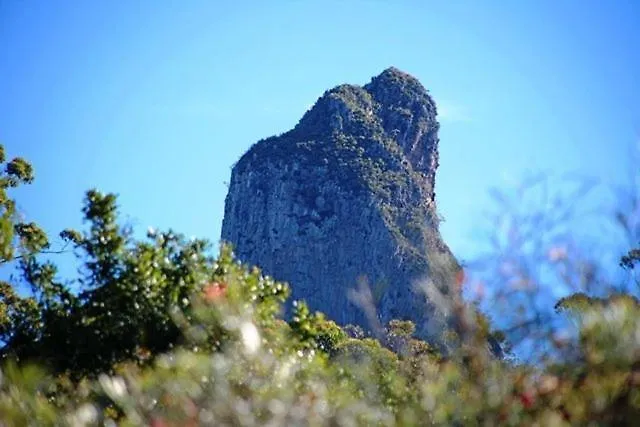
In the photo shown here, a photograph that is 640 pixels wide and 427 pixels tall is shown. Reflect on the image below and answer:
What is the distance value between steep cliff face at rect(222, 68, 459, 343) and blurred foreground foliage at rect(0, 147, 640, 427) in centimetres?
7685

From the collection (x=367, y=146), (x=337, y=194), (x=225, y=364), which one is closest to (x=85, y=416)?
(x=225, y=364)

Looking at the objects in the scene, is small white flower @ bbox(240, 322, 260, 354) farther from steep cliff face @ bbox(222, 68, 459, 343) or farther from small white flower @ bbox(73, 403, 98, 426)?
steep cliff face @ bbox(222, 68, 459, 343)

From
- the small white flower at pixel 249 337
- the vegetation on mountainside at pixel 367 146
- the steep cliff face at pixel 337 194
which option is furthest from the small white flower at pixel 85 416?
the vegetation on mountainside at pixel 367 146

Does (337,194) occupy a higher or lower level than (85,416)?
higher

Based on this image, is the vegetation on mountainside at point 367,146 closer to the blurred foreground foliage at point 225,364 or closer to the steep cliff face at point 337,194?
the steep cliff face at point 337,194

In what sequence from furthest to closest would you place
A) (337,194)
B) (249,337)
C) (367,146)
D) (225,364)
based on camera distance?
(367,146)
(337,194)
(249,337)
(225,364)

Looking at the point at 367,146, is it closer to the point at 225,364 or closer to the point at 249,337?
the point at 249,337

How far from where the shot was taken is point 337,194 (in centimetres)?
9906

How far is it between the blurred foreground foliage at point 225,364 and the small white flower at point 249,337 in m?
0.02

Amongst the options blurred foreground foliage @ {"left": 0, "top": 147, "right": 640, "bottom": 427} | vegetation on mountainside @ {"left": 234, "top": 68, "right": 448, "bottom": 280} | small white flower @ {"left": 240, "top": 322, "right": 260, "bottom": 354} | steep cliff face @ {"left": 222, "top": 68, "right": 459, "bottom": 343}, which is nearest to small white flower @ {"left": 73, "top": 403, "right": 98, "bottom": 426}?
blurred foreground foliage @ {"left": 0, "top": 147, "right": 640, "bottom": 427}

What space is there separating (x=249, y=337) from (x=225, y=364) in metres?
0.55

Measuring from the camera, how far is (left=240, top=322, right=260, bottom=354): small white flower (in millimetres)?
A: 6152

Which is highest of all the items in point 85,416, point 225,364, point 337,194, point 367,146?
point 367,146

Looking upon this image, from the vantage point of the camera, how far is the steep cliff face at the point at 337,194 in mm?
94500
